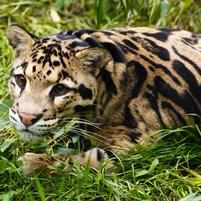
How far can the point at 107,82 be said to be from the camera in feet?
17.6

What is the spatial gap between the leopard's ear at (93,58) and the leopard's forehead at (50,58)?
6cm

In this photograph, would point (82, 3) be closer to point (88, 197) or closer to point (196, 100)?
point (196, 100)

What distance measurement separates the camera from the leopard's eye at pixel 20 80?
514 centimetres

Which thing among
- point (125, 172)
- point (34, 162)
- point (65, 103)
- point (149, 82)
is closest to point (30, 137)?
point (34, 162)

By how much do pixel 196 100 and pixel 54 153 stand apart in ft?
3.32

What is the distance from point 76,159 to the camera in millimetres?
5227

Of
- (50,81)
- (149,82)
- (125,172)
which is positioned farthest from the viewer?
(149,82)

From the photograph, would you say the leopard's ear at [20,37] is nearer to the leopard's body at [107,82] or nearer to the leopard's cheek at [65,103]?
the leopard's body at [107,82]

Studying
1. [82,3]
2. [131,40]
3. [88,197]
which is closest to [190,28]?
[82,3]

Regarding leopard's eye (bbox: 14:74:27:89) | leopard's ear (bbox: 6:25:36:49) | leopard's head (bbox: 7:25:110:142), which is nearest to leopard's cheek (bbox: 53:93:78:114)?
leopard's head (bbox: 7:25:110:142)

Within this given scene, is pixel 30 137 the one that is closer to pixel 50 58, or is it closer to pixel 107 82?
pixel 50 58

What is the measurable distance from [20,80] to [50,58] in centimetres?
23

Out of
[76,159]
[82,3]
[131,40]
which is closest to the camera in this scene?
[76,159]

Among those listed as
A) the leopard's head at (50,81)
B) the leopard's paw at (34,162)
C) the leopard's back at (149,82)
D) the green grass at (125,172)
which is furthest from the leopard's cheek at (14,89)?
the leopard's back at (149,82)
